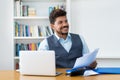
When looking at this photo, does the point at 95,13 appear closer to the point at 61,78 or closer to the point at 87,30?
the point at 87,30

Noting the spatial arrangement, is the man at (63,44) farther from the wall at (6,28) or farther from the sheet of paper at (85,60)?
the wall at (6,28)

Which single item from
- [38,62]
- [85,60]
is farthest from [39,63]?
[85,60]

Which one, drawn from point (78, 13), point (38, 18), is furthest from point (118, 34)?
point (38, 18)

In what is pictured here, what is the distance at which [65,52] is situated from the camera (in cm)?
260

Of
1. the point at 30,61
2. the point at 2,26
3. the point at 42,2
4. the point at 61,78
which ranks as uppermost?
the point at 42,2

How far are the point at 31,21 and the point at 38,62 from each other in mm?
2450

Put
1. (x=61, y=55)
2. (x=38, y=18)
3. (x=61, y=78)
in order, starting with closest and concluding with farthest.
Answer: (x=61, y=78) → (x=61, y=55) → (x=38, y=18)

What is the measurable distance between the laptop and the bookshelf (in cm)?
215

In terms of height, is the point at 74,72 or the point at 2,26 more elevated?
the point at 2,26

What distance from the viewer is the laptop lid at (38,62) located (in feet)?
6.37

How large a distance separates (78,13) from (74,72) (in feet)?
7.70

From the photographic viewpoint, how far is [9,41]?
14.3 feet

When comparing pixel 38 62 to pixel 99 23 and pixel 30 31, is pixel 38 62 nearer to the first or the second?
pixel 30 31

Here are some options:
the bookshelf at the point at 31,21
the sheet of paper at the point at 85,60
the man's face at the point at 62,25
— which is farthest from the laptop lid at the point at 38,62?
the bookshelf at the point at 31,21
